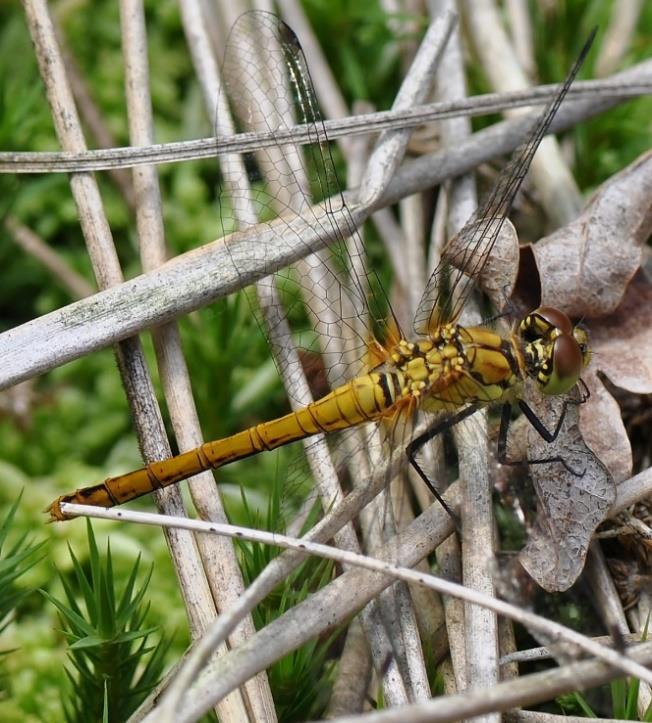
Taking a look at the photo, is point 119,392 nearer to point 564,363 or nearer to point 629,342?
point 564,363

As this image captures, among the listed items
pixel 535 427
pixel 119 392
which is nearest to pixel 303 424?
pixel 535 427

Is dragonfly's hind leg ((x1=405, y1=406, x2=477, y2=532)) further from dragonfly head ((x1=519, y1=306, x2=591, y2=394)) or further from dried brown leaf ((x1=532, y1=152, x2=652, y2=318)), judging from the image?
dried brown leaf ((x1=532, y1=152, x2=652, y2=318))

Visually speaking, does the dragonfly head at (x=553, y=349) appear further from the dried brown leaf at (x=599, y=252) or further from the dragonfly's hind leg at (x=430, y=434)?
the dragonfly's hind leg at (x=430, y=434)

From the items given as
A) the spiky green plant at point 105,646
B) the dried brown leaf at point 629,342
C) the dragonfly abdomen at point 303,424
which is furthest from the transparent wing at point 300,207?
the spiky green plant at point 105,646

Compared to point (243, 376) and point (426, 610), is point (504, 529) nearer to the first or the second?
point (426, 610)

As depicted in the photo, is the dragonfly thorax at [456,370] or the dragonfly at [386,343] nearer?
the dragonfly at [386,343]

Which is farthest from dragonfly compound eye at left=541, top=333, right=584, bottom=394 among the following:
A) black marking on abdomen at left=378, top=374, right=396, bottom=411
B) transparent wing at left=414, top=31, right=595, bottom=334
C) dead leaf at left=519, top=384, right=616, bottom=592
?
black marking on abdomen at left=378, top=374, right=396, bottom=411
